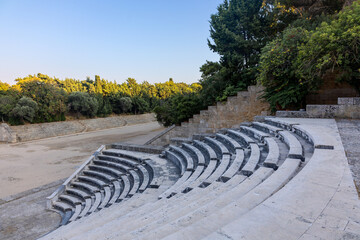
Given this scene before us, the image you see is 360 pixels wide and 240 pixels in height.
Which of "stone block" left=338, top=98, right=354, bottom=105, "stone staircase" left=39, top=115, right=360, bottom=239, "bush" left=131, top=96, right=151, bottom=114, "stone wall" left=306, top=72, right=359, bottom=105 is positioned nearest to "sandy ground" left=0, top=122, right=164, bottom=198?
"stone staircase" left=39, top=115, right=360, bottom=239

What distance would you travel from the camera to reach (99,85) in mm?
38375

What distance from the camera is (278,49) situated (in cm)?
827

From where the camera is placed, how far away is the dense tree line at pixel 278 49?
684 cm

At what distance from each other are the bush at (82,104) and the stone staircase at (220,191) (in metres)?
23.5

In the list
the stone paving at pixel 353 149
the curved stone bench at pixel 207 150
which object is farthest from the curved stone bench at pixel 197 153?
the stone paving at pixel 353 149

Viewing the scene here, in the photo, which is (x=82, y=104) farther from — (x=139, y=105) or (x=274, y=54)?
(x=274, y=54)

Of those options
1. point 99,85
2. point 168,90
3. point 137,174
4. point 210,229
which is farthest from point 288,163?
point 168,90

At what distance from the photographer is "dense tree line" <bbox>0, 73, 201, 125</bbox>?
2300 centimetres

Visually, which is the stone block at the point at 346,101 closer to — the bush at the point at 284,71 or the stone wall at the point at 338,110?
the stone wall at the point at 338,110

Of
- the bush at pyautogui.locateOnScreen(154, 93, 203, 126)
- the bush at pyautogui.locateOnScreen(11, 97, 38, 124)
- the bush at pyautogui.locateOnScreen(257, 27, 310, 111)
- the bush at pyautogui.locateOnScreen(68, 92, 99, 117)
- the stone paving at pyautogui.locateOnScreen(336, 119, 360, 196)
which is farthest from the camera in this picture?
the bush at pyautogui.locateOnScreen(68, 92, 99, 117)

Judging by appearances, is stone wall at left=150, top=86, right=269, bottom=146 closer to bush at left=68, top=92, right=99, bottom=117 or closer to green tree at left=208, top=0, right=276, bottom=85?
green tree at left=208, top=0, right=276, bottom=85

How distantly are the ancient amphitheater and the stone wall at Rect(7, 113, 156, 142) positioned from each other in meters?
18.2

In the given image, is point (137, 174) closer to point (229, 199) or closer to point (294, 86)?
point (229, 199)

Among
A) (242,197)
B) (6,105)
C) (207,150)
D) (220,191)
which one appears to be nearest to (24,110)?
(6,105)
